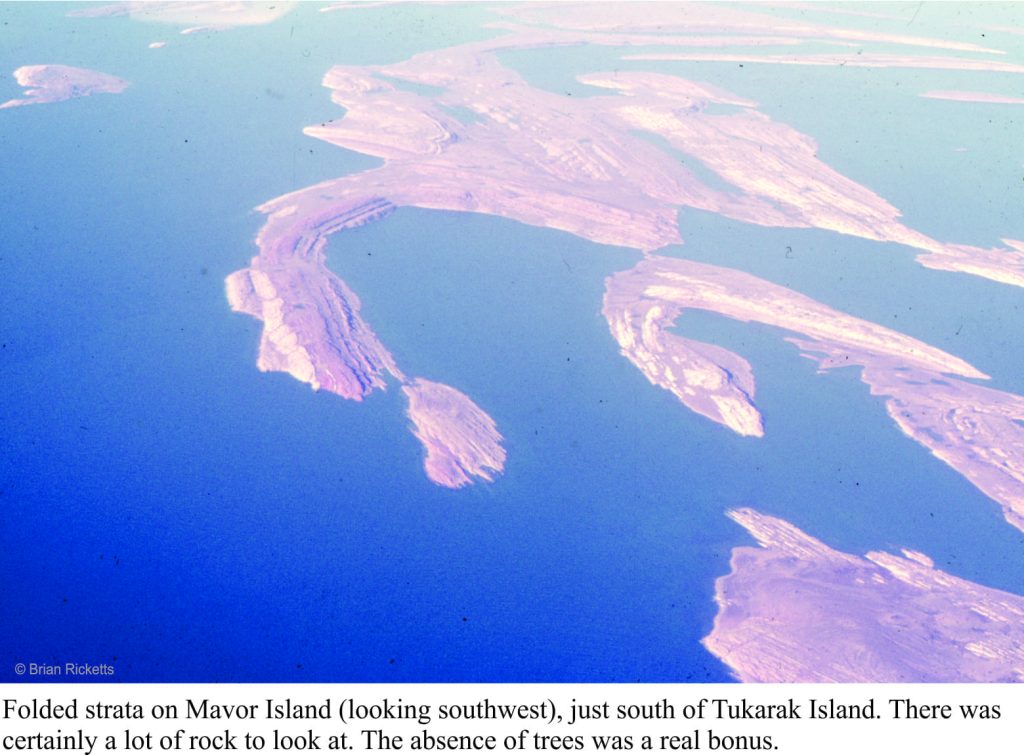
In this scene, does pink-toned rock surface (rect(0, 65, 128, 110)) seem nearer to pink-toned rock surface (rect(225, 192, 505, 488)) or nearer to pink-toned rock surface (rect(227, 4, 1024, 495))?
pink-toned rock surface (rect(227, 4, 1024, 495))

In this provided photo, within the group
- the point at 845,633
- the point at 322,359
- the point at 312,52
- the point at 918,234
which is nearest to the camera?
the point at 845,633

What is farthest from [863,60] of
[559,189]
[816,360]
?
[816,360]

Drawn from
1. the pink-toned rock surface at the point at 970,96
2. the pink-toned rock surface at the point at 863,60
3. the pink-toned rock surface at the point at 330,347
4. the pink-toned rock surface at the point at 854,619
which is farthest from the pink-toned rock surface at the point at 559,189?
the pink-toned rock surface at the point at 970,96

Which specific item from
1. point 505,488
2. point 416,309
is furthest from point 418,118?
point 505,488

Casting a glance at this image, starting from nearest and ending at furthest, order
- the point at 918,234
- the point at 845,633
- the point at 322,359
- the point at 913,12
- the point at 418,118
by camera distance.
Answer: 1. the point at 845,633
2. the point at 322,359
3. the point at 918,234
4. the point at 418,118
5. the point at 913,12

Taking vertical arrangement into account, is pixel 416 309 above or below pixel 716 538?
above

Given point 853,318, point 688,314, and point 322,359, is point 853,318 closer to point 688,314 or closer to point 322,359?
point 688,314

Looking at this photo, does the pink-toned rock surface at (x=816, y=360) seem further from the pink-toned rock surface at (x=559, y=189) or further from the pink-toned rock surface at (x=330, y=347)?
the pink-toned rock surface at (x=330, y=347)
